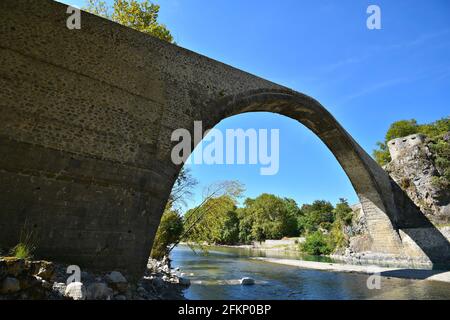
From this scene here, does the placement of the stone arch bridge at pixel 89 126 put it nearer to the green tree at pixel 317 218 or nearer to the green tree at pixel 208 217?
the green tree at pixel 208 217

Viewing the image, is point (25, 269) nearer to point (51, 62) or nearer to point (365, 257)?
point (51, 62)

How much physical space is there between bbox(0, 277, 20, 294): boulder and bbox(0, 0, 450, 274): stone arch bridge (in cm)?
299

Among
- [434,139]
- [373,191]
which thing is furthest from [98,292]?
[434,139]

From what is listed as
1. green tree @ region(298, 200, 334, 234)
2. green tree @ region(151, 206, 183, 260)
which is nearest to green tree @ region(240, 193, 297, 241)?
green tree @ region(298, 200, 334, 234)

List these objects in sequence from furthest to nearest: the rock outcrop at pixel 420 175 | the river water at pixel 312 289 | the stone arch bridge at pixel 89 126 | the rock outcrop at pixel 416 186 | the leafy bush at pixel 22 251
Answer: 1. the rock outcrop at pixel 420 175
2. the rock outcrop at pixel 416 186
3. the river water at pixel 312 289
4. the stone arch bridge at pixel 89 126
5. the leafy bush at pixel 22 251

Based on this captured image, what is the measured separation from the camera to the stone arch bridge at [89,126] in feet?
23.2

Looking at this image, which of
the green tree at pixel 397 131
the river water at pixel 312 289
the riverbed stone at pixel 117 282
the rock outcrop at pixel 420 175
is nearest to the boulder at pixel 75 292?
the riverbed stone at pixel 117 282

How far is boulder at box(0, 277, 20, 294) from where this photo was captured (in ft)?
13.1

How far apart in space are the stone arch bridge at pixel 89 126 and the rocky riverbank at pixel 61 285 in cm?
68

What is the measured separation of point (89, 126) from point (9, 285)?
190 inches

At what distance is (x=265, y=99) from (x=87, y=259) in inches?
365

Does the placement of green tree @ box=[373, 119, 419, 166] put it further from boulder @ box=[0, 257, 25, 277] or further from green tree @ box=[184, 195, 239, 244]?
boulder @ box=[0, 257, 25, 277]
